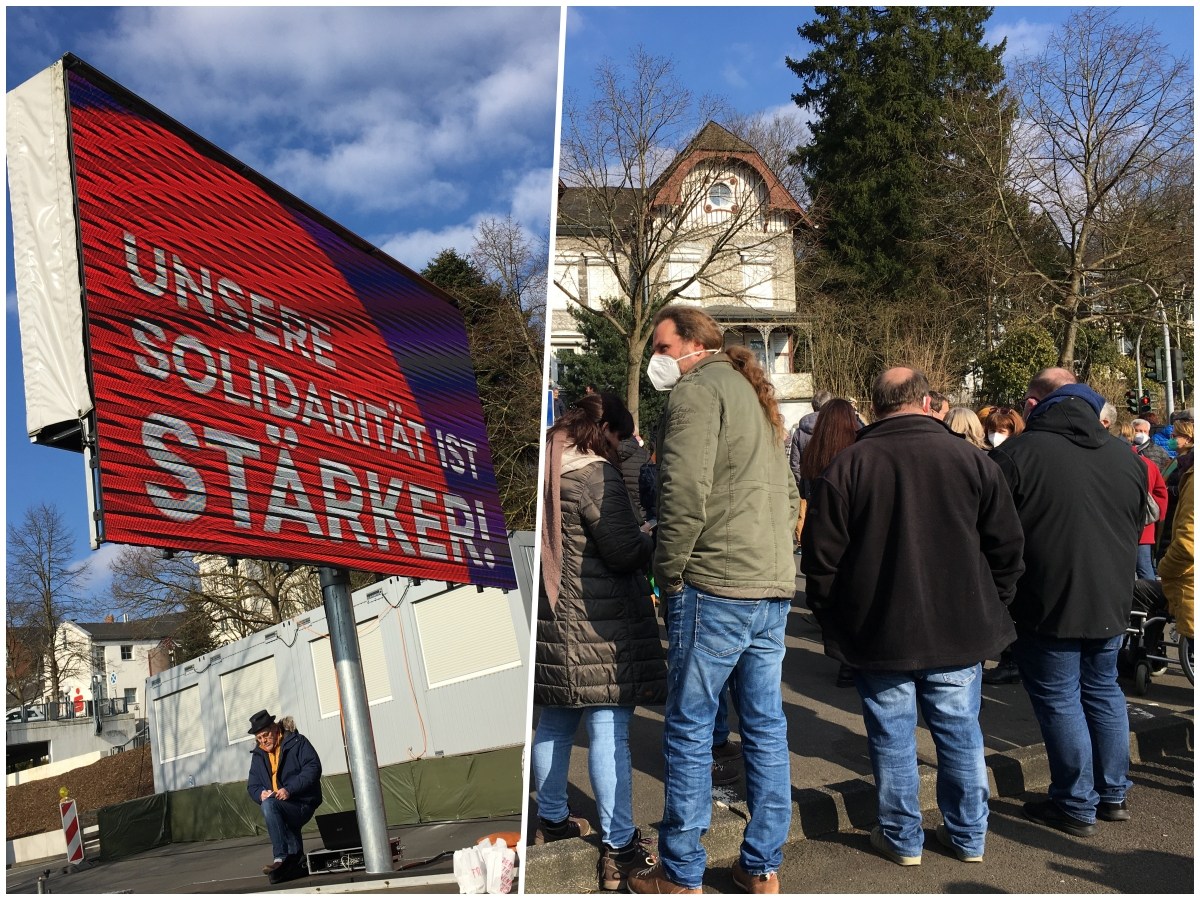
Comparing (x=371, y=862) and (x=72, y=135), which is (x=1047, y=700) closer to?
(x=371, y=862)

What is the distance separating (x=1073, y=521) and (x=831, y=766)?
5.85 feet

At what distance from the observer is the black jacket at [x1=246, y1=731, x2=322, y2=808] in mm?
8883

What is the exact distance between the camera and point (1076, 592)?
4.14m

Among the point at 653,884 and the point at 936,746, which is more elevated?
the point at 936,746

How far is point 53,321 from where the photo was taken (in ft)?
21.5

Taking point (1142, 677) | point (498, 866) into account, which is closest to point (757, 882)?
point (498, 866)

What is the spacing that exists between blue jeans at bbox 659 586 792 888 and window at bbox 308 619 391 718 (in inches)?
275

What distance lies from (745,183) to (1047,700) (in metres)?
33.7

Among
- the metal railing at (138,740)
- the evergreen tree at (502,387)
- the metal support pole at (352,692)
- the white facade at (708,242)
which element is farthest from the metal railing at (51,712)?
the white facade at (708,242)

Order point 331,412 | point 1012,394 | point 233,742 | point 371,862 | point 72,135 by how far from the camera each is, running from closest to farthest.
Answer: point 72,135
point 371,862
point 331,412
point 233,742
point 1012,394

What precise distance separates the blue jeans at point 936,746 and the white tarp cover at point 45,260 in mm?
5368

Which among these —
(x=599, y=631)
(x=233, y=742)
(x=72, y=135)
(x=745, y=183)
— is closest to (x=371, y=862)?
(x=599, y=631)

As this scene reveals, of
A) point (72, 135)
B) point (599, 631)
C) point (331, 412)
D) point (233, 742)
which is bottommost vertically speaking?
point (233, 742)

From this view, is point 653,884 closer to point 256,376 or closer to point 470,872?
point 470,872
